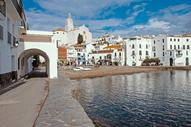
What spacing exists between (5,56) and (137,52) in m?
74.1

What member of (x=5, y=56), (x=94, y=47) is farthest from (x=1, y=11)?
(x=94, y=47)

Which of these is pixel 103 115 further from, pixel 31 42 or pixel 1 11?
pixel 31 42

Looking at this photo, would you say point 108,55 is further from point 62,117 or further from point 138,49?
point 62,117

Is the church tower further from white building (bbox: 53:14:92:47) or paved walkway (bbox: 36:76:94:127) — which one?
paved walkway (bbox: 36:76:94:127)

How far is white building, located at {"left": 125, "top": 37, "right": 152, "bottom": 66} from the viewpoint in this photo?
301 feet

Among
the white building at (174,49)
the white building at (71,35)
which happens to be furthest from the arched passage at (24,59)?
the white building at (71,35)

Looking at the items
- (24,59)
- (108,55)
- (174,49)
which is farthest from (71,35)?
(24,59)

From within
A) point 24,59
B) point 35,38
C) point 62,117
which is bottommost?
point 62,117

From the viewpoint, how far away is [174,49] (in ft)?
286

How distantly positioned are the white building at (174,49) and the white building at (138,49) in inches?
138

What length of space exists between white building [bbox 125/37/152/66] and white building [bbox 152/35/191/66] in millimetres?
3516

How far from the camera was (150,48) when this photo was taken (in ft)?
308

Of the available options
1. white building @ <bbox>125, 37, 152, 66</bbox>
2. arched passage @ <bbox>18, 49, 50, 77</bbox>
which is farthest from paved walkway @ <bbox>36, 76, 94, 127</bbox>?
white building @ <bbox>125, 37, 152, 66</bbox>

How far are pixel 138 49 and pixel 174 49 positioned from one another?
1199cm
